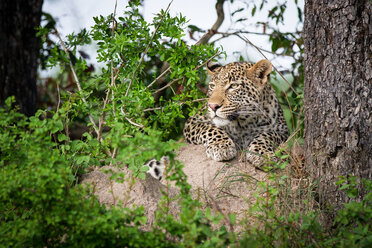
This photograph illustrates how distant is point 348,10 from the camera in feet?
14.5

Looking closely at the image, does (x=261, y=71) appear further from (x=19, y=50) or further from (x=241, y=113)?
(x=19, y=50)

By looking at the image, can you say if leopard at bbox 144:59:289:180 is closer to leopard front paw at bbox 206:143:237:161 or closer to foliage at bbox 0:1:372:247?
leopard front paw at bbox 206:143:237:161

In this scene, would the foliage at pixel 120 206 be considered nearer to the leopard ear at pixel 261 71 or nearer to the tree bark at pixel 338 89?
the tree bark at pixel 338 89

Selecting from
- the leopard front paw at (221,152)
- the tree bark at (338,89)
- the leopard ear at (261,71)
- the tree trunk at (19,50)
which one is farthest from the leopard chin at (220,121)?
the tree trunk at (19,50)

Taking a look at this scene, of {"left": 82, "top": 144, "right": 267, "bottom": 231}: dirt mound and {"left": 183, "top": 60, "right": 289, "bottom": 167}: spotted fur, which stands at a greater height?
{"left": 183, "top": 60, "right": 289, "bottom": 167}: spotted fur

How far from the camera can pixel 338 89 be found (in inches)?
177

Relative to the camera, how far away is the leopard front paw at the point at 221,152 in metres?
5.44

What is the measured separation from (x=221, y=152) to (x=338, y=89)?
5.18 ft

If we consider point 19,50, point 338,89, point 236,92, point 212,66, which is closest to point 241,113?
point 236,92

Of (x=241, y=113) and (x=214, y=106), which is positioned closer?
(x=214, y=106)

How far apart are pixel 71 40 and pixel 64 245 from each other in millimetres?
2786

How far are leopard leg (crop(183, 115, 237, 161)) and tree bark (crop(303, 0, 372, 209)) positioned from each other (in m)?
1.09

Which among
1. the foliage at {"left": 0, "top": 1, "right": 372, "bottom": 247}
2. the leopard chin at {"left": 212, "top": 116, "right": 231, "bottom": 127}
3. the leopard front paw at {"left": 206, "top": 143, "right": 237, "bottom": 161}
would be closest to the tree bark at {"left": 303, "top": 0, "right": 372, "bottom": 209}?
the foliage at {"left": 0, "top": 1, "right": 372, "bottom": 247}

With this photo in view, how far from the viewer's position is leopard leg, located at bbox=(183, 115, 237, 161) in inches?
216
